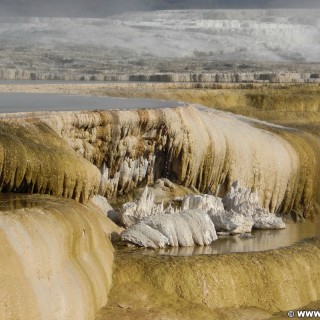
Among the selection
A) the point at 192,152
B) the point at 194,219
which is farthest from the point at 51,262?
the point at 192,152

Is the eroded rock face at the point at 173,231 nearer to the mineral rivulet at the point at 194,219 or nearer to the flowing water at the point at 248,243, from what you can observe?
the mineral rivulet at the point at 194,219

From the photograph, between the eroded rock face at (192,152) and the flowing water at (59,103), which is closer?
the eroded rock face at (192,152)

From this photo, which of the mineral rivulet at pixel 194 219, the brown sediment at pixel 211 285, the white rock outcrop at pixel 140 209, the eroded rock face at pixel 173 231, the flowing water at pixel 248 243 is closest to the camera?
the brown sediment at pixel 211 285

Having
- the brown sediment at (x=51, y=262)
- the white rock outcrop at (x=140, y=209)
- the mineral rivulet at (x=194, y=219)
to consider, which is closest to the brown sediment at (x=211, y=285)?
the brown sediment at (x=51, y=262)

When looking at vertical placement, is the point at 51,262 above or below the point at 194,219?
above

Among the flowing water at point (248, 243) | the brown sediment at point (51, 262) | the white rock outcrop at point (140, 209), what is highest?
the brown sediment at point (51, 262)

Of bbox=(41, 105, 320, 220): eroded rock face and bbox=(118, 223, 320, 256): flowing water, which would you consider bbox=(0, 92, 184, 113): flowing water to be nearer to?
bbox=(41, 105, 320, 220): eroded rock face

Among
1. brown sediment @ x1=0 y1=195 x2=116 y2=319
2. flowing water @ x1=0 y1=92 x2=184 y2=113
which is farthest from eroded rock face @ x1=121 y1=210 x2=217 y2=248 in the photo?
flowing water @ x1=0 y1=92 x2=184 y2=113

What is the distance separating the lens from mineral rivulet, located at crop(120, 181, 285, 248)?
12.6m

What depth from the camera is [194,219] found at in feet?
43.2

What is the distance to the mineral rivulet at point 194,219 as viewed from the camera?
12555 mm

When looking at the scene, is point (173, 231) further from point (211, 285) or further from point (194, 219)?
point (211, 285)

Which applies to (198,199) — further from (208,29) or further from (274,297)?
(208,29)

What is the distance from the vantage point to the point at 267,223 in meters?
14.7
